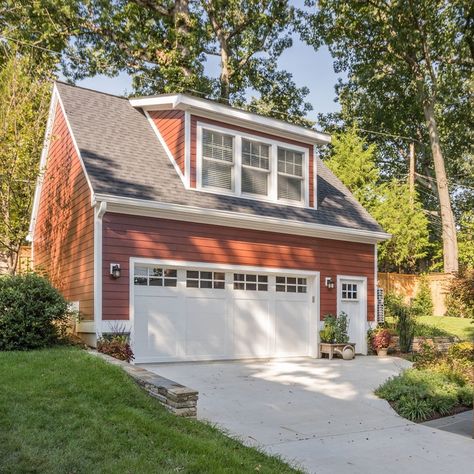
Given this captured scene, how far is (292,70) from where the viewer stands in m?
26.5

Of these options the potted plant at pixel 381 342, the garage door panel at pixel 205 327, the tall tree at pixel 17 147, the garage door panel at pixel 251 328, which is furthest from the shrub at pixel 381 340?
the tall tree at pixel 17 147

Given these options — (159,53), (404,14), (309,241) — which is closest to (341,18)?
(404,14)

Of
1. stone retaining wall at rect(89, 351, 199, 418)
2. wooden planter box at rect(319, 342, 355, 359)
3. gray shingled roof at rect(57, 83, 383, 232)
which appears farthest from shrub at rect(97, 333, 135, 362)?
wooden planter box at rect(319, 342, 355, 359)

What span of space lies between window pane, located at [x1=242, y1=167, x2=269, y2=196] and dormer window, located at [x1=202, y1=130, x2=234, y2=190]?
38cm

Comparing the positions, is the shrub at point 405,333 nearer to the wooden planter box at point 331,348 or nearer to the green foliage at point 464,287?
the wooden planter box at point 331,348

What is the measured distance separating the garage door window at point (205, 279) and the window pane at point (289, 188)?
107 inches

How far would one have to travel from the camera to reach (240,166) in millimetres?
12375

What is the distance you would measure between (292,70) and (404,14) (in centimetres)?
634

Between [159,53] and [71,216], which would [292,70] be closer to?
[159,53]

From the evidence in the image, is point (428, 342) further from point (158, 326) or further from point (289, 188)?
point (158, 326)

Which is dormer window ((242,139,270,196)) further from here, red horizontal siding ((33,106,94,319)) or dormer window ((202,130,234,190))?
red horizontal siding ((33,106,94,319))

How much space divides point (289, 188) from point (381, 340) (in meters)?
4.44

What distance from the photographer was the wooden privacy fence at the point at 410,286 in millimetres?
21844

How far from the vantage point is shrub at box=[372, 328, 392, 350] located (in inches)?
530
